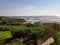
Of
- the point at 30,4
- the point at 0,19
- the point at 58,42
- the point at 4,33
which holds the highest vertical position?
the point at 30,4

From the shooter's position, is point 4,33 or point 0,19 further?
point 0,19

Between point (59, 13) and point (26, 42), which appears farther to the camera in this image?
point (59, 13)

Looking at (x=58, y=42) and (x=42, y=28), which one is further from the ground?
(x=42, y=28)

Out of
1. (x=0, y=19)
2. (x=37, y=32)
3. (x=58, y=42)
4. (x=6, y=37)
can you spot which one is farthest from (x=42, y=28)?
(x=0, y=19)

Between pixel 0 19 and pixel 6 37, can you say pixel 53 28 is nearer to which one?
pixel 6 37

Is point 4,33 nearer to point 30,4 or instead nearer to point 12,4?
point 12,4

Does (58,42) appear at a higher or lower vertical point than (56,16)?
lower

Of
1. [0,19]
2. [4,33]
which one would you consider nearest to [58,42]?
[4,33]

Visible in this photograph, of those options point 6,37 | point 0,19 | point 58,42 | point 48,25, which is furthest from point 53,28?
point 0,19
